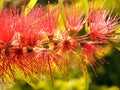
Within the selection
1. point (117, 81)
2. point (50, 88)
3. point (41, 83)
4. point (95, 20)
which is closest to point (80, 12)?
point (95, 20)

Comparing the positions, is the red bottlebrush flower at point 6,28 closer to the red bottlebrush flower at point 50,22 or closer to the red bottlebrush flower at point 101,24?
the red bottlebrush flower at point 50,22

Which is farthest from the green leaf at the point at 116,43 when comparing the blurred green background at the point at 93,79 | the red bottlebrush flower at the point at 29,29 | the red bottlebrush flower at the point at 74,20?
the blurred green background at the point at 93,79

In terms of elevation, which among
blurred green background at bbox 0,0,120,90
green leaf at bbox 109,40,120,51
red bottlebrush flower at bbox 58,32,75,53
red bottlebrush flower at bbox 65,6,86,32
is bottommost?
blurred green background at bbox 0,0,120,90

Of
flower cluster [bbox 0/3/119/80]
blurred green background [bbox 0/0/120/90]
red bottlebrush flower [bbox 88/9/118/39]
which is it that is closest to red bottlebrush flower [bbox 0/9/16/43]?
flower cluster [bbox 0/3/119/80]

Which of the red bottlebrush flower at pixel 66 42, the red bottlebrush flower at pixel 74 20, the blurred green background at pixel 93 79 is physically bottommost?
the blurred green background at pixel 93 79

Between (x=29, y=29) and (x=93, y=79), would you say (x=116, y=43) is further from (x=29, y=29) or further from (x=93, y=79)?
(x=93, y=79)

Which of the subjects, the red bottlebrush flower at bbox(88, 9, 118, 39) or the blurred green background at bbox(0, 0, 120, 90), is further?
the blurred green background at bbox(0, 0, 120, 90)

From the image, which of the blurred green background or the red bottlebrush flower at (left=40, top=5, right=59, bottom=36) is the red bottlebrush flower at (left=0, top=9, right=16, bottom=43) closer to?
the red bottlebrush flower at (left=40, top=5, right=59, bottom=36)

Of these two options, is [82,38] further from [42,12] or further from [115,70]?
[115,70]
